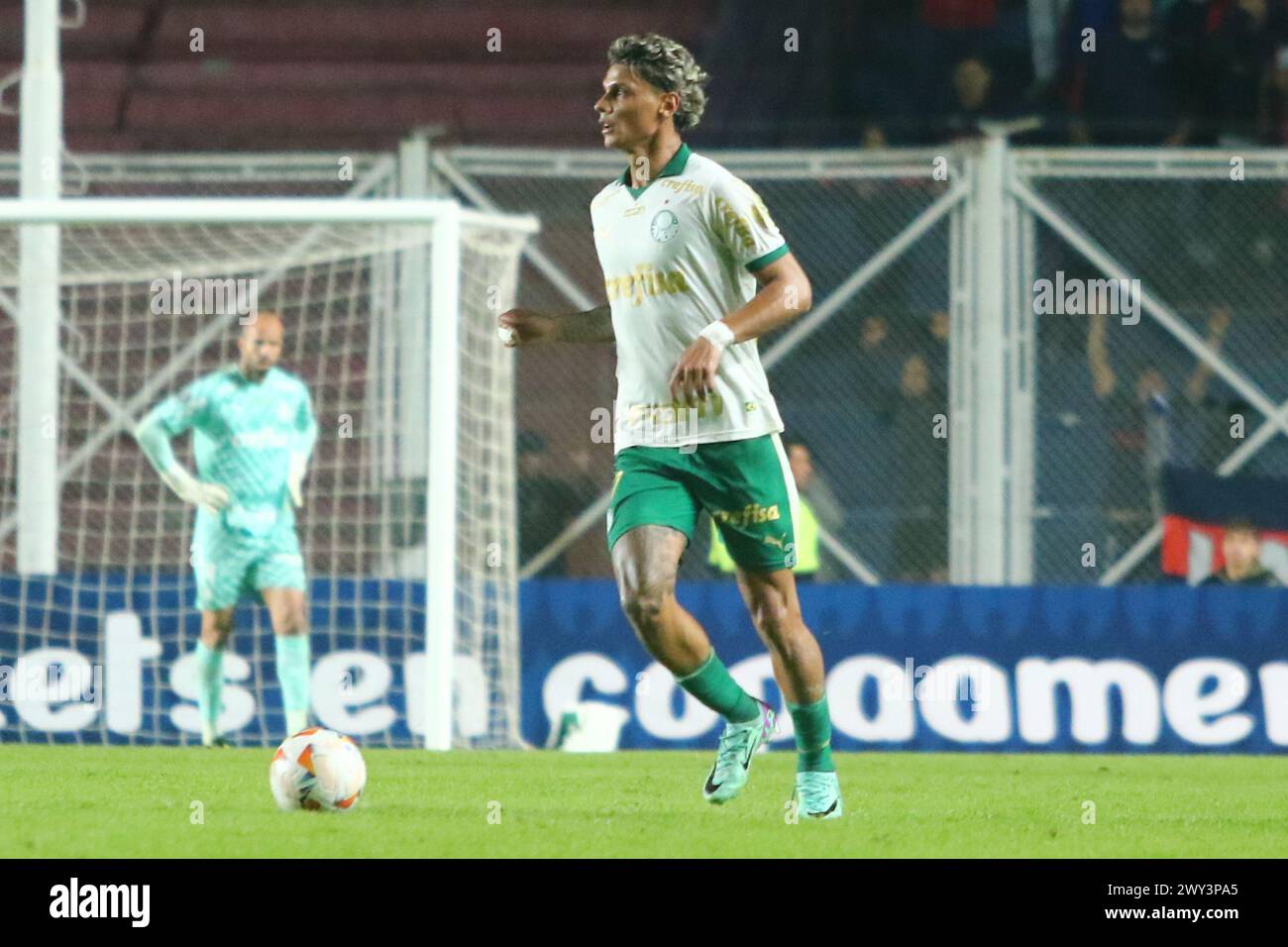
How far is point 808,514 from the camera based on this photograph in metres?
12.5

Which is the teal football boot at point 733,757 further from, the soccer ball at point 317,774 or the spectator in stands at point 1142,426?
the spectator in stands at point 1142,426

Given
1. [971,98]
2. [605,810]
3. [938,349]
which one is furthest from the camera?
[971,98]

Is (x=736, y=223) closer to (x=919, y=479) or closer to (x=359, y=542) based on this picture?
(x=919, y=479)

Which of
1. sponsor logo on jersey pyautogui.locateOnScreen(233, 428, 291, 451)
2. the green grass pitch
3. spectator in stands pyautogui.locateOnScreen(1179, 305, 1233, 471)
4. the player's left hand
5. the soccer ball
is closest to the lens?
the green grass pitch

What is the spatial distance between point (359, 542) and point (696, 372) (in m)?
6.76

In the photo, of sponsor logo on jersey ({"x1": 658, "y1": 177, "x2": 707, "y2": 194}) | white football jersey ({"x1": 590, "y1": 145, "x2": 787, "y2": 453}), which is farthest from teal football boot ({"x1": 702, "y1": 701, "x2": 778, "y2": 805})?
sponsor logo on jersey ({"x1": 658, "y1": 177, "x2": 707, "y2": 194})

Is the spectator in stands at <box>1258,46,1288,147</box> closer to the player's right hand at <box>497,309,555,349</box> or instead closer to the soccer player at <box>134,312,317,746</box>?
the soccer player at <box>134,312,317,746</box>

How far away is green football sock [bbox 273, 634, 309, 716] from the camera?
36.2ft

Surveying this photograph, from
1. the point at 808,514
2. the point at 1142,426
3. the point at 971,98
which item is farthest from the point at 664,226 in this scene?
the point at 971,98

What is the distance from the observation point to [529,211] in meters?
13.0

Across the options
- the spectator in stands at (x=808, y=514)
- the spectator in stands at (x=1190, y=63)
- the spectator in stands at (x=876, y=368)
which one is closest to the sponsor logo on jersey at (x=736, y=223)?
the spectator in stands at (x=808, y=514)

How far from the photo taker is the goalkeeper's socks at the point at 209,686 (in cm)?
1120
